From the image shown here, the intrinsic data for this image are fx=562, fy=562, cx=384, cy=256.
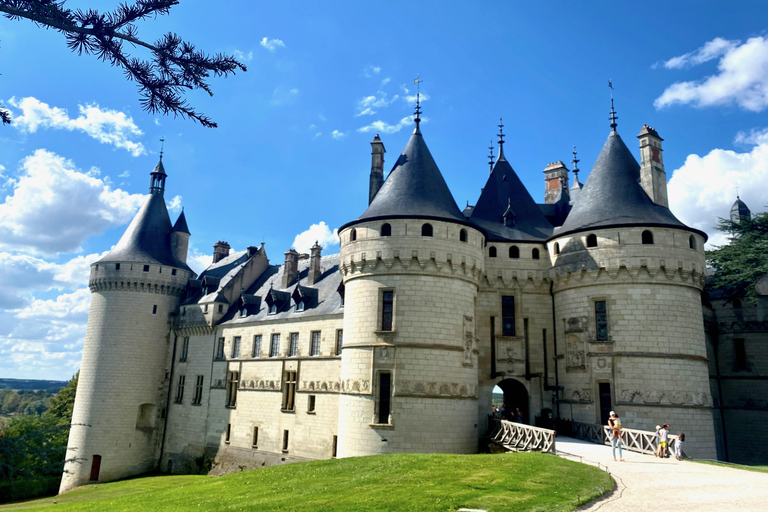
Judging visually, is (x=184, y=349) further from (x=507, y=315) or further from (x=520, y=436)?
(x=520, y=436)

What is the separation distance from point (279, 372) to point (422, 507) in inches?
897

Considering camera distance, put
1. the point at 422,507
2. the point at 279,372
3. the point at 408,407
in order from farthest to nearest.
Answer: the point at 279,372, the point at 408,407, the point at 422,507

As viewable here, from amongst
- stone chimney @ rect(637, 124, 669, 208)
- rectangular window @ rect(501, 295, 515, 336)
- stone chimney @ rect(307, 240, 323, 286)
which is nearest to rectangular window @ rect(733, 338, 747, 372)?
stone chimney @ rect(637, 124, 669, 208)

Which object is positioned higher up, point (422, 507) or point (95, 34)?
point (95, 34)

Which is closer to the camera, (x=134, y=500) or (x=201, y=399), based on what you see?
(x=134, y=500)

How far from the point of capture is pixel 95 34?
21.2 feet

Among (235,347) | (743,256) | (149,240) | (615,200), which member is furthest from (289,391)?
(743,256)

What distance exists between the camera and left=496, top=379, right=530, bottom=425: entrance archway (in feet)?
89.2

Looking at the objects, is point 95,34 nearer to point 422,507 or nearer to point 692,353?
point 422,507

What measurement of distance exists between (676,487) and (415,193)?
16.4 m

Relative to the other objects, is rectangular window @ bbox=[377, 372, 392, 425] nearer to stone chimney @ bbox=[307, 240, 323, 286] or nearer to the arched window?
the arched window

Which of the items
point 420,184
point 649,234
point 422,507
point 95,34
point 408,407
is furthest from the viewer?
point 420,184

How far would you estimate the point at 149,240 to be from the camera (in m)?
42.9

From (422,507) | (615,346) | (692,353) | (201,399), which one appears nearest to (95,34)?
(422,507)
